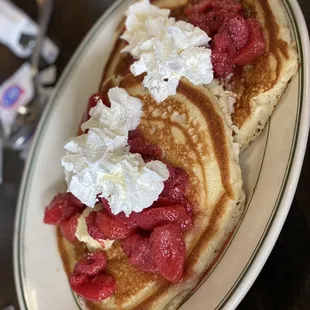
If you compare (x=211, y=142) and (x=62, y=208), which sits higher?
(x=211, y=142)

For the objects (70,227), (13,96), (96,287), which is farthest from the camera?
(13,96)

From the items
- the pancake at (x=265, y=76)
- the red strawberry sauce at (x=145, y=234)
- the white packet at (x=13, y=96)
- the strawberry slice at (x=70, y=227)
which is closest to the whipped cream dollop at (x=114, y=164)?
the red strawberry sauce at (x=145, y=234)

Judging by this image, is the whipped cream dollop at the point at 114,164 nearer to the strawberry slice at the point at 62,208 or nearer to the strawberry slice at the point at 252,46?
the strawberry slice at the point at 62,208

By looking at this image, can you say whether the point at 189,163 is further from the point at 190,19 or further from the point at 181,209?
the point at 190,19

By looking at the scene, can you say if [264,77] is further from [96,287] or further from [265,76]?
[96,287]

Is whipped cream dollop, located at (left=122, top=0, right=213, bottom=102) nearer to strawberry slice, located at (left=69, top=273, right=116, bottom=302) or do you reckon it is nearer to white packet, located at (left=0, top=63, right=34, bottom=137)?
strawberry slice, located at (left=69, top=273, right=116, bottom=302)

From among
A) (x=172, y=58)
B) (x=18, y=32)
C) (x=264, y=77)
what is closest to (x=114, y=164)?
(x=172, y=58)
